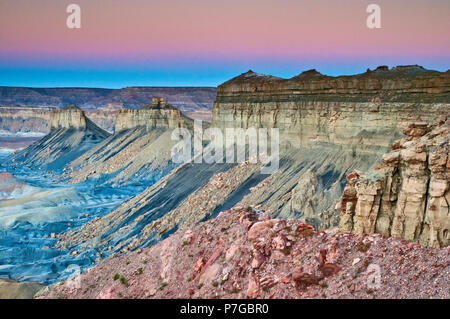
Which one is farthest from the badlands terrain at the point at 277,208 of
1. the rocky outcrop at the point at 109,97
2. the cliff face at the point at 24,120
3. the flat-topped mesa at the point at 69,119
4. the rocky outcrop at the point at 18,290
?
the rocky outcrop at the point at 109,97

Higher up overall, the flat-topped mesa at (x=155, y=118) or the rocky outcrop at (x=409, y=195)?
the flat-topped mesa at (x=155, y=118)

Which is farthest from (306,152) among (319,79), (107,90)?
(107,90)

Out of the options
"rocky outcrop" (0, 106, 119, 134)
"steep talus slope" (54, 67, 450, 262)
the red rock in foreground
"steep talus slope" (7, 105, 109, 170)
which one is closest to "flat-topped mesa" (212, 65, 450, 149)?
"steep talus slope" (54, 67, 450, 262)

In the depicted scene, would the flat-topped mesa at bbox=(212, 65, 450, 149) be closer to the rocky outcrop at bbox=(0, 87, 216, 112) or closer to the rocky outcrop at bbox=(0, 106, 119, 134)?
the rocky outcrop at bbox=(0, 106, 119, 134)

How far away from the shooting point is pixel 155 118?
2470 inches

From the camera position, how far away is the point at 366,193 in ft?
41.0

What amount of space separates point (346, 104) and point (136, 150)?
37.9 metres

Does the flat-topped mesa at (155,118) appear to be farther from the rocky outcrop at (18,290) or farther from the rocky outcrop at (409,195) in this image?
the rocky outcrop at (409,195)

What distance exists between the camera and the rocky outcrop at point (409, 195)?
11398 mm

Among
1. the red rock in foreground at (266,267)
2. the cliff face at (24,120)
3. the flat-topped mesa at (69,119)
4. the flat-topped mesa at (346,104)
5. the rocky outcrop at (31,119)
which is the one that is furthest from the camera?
the cliff face at (24,120)

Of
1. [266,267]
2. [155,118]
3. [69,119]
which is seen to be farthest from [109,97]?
[266,267]
